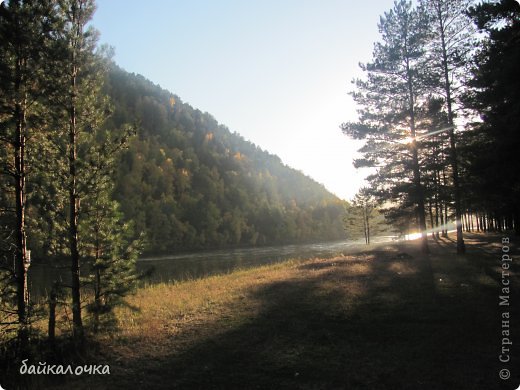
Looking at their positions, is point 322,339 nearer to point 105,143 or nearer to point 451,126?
point 105,143

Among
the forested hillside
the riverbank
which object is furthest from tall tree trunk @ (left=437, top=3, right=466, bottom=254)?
the forested hillside

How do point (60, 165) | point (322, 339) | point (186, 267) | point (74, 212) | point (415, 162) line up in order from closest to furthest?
point (322, 339)
point (60, 165)
point (74, 212)
point (415, 162)
point (186, 267)

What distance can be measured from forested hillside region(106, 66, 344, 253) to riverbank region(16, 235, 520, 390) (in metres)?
56.8

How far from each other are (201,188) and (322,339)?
12561 cm

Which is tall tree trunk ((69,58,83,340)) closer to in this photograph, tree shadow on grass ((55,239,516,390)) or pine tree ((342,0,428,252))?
tree shadow on grass ((55,239,516,390))

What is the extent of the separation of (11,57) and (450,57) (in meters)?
19.2

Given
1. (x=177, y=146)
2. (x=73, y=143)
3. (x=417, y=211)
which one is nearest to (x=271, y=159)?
(x=177, y=146)

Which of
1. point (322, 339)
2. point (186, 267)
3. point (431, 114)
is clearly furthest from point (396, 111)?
point (186, 267)

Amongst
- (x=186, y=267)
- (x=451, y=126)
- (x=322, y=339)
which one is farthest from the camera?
(x=186, y=267)

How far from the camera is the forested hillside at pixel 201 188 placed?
98562mm

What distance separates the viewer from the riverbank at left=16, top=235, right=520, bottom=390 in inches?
235

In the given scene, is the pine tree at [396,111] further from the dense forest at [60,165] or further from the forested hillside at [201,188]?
the forested hillside at [201,188]

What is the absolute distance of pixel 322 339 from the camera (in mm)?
7496

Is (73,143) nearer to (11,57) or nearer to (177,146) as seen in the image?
(11,57)
